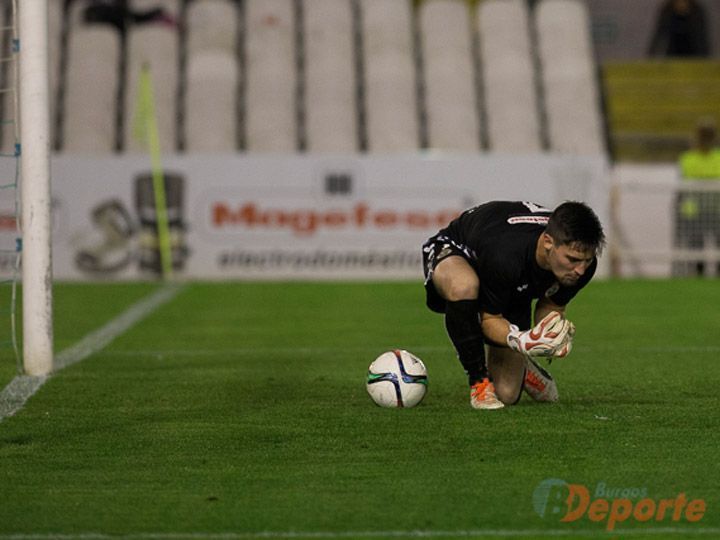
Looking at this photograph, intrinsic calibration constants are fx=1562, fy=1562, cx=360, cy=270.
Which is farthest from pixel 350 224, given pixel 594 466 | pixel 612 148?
pixel 594 466

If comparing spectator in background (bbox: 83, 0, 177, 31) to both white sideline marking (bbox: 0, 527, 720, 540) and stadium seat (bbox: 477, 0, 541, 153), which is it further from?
white sideline marking (bbox: 0, 527, 720, 540)

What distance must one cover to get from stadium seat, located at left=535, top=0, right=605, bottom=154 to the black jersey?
50.0 ft

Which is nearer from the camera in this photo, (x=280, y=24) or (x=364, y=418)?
(x=364, y=418)

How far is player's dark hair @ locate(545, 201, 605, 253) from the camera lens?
6.57 metres

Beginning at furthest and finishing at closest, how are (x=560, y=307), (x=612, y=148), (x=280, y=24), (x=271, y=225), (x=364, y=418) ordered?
(x=280, y=24)
(x=612, y=148)
(x=271, y=225)
(x=560, y=307)
(x=364, y=418)

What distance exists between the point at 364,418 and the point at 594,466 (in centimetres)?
151

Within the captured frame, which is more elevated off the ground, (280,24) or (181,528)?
(280,24)

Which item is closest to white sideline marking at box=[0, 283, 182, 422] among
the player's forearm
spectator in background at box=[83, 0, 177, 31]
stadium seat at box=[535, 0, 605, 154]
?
the player's forearm

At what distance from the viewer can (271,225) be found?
18.2 m

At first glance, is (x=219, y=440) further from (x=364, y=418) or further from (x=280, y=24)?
(x=280, y=24)

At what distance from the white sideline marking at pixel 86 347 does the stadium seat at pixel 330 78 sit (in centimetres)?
622

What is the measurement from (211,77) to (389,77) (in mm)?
2730
